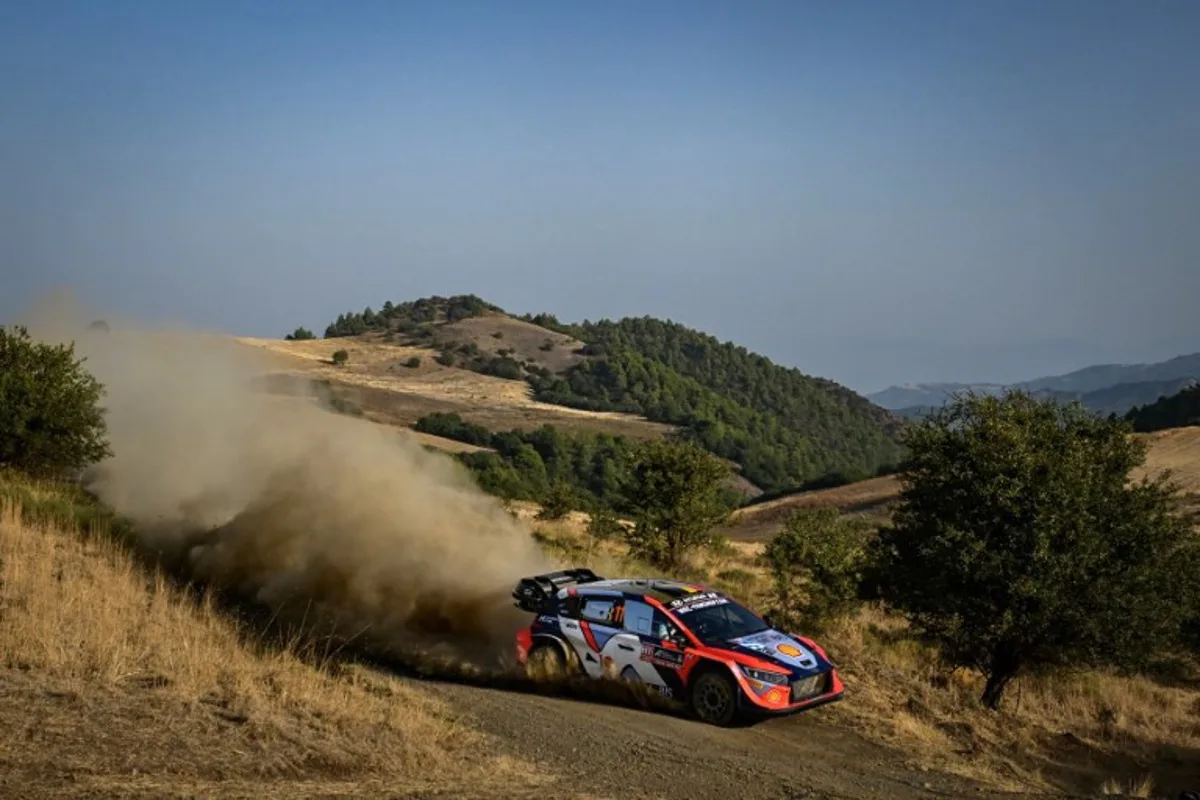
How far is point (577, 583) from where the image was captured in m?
16.1

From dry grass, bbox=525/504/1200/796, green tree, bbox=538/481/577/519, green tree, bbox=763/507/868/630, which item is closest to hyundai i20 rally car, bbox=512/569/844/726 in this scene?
dry grass, bbox=525/504/1200/796

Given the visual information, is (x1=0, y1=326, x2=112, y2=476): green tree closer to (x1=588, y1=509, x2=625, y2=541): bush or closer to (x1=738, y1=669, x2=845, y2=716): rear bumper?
(x1=588, y1=509, x2=625, y2=541): bush

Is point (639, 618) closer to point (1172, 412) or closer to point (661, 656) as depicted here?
point (661, 656)

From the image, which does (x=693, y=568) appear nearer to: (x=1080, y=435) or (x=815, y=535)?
(x=815, y=535)

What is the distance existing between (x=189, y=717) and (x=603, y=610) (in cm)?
655

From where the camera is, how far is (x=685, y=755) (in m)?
11.6

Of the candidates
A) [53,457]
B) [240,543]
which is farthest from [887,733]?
[53,457]

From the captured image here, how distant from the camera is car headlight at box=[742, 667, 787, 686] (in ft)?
43.4

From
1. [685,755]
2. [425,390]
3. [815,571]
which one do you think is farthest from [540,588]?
[425,390]

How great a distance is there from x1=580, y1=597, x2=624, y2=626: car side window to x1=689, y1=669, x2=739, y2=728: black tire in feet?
5.38

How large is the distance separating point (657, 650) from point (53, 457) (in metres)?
20.5

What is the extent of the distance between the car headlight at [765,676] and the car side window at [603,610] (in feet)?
7.26

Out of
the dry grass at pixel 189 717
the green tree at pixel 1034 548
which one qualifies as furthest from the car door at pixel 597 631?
the green tree at pixel 1034 548

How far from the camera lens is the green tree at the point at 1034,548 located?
16.8m
